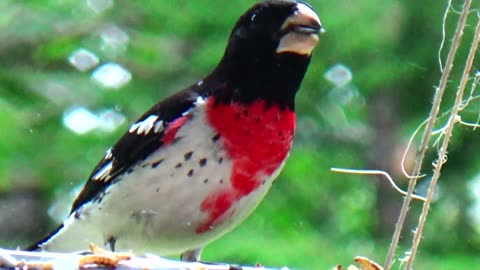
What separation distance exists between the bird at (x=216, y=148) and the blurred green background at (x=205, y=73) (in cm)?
312

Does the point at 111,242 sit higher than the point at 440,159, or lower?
lower

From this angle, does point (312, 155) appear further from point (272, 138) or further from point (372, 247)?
point (272, 138)

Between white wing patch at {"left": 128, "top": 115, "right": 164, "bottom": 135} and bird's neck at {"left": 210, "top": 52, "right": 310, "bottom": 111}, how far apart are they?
0.14 m

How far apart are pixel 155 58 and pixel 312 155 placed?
93 centimetres

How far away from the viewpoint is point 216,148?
2.65 metres

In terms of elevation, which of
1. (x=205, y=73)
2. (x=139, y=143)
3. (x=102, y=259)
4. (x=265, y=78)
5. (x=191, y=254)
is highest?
(x=205, y=73)

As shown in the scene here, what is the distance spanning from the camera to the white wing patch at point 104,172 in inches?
112

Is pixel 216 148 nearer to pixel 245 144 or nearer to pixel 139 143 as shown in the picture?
pixel 245 144

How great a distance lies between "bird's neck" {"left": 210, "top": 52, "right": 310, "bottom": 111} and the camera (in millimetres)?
2707

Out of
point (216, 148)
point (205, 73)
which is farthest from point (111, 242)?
point (205, 73)

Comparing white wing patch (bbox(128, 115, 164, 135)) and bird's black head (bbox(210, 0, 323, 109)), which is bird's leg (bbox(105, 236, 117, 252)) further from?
bird's black head (bbox(210, 0, 323, 109))

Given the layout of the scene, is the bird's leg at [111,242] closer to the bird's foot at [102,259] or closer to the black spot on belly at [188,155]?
the black spot on belly at [188,155]

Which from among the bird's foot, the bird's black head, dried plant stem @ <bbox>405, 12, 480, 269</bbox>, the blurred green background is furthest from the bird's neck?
the blurred green background

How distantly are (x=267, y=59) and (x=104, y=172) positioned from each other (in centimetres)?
46
